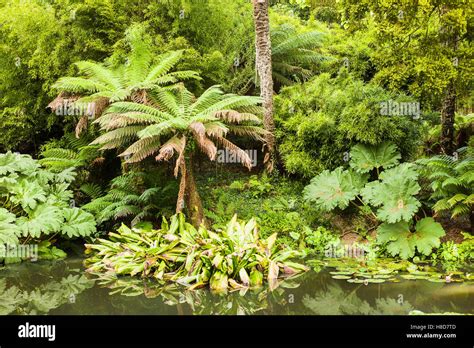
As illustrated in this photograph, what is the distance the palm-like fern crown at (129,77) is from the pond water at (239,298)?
3083mm

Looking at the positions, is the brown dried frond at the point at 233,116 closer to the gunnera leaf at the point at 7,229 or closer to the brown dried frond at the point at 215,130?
the brown dried frond at the point at 215,130

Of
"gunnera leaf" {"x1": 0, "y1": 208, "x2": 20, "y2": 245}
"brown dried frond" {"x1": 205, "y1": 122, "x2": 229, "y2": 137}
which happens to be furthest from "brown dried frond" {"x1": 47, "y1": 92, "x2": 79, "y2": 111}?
"brown dried frond" {"x1": 205, "y1": 122, "x2": 229, "y2": 137}

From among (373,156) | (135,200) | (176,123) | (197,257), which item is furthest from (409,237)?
(135,200)

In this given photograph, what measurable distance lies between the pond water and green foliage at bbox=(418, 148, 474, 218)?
1539mm

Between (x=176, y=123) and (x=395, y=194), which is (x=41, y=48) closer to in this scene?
(x=176, y=123)

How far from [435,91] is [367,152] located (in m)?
1.35

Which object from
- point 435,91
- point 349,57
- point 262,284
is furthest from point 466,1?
point 262,284

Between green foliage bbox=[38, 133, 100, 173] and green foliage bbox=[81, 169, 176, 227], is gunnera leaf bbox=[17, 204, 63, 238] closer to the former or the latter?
green foliage bbox=[81, 169, 176, 227]

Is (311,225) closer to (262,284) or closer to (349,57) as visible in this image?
(262,284)

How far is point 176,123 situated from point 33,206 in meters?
2.46

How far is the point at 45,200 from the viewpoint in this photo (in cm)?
766

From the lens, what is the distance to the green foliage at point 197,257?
19.4 feet

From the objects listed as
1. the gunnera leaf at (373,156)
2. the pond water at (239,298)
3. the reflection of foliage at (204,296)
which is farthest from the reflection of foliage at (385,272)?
the gunnera leaf at (373,156)

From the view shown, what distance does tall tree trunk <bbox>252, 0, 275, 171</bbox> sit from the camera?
29.1 feet
